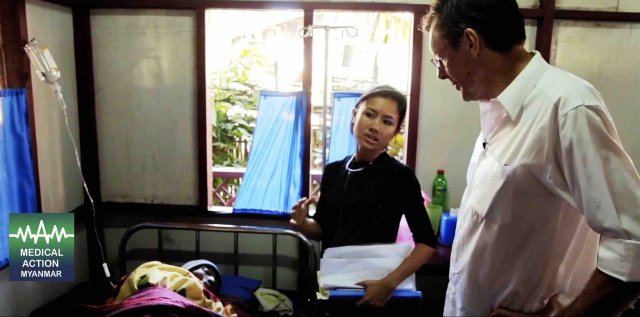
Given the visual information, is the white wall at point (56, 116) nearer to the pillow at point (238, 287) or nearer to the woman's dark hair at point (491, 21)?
the pillow at point (238, 287)

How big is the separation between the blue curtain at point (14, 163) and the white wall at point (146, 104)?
0.66 m

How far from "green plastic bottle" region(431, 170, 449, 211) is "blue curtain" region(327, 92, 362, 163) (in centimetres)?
60

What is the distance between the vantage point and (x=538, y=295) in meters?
1.04

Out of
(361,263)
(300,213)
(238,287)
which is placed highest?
(300,213)

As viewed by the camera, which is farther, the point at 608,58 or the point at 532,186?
the point at 608,58

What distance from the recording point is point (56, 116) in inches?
104

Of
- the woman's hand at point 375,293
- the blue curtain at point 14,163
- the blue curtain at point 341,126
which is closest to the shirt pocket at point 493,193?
the woman's hand at point 375,293

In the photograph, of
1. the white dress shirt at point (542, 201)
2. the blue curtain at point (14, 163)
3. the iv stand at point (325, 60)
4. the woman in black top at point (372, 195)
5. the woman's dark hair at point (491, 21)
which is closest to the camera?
the white dress shirt at point (542, 201)

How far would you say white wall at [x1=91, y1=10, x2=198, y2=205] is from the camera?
2838mm

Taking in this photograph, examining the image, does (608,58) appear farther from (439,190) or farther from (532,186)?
(532,186)

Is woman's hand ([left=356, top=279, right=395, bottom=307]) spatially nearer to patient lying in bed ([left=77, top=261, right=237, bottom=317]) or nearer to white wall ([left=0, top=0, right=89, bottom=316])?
patient lying in bed ([left=77, top=261, right=237, bottom=317])

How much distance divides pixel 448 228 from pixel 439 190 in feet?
0.86

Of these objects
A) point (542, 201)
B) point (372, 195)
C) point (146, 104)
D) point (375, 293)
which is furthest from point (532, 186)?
point (146, 104)

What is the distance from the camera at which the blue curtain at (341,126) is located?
2775 mm
